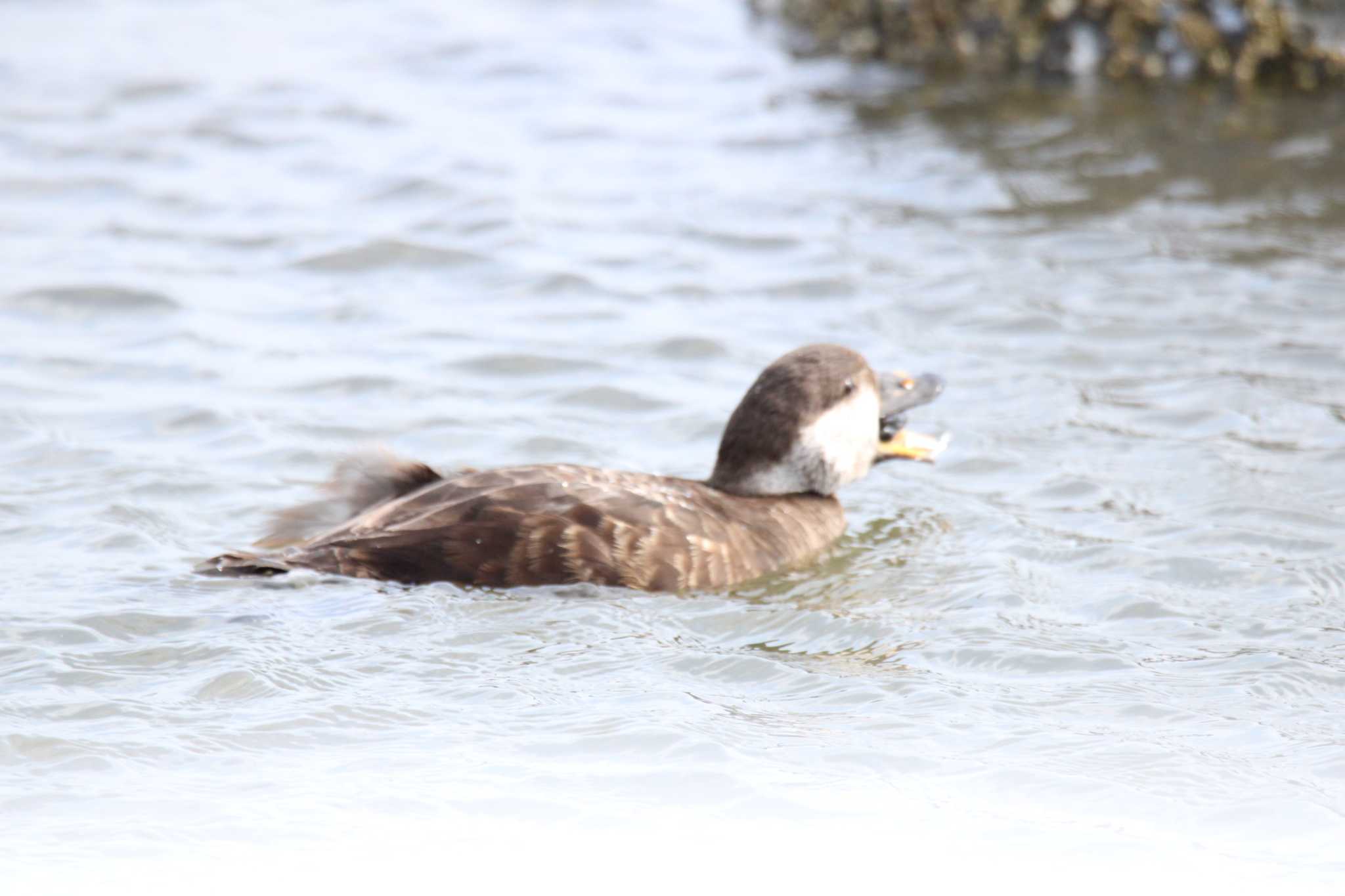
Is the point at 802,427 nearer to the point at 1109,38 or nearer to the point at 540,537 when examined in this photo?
the point at 540,537

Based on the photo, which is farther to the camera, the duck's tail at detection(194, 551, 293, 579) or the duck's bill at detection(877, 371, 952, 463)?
the duck's bill at detection(877, 371, 952, 463)


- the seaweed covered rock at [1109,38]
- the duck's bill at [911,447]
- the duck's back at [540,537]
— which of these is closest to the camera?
the duck's back at [540,537]

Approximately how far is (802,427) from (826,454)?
0.14 metres

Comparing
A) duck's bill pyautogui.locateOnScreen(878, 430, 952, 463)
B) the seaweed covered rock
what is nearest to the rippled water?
duck's bill pyautogui.locateOnScreen(878, 430, 952, 463)

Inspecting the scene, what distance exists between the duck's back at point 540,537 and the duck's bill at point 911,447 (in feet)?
2.83

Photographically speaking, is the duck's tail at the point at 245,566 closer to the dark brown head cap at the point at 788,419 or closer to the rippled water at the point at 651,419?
the rippled water at the point at 651,419

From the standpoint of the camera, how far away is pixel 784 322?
8.76 metres

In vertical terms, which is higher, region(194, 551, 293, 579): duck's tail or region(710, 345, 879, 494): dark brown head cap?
region(710, 345, 879, 494): dark brown head cap

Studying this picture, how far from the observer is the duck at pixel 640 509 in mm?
5699

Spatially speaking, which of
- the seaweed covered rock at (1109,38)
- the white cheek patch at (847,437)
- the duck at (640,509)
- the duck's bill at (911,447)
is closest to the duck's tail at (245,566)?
the duck at (640,509)

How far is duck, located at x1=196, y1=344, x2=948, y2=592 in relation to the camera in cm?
570

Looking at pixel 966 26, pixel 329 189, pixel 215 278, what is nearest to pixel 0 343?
pixel 215 278

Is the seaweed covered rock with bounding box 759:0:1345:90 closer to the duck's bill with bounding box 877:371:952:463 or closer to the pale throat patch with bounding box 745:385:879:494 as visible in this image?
the duck's bill with bounding box 877:371:952:463

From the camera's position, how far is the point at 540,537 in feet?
18.7
